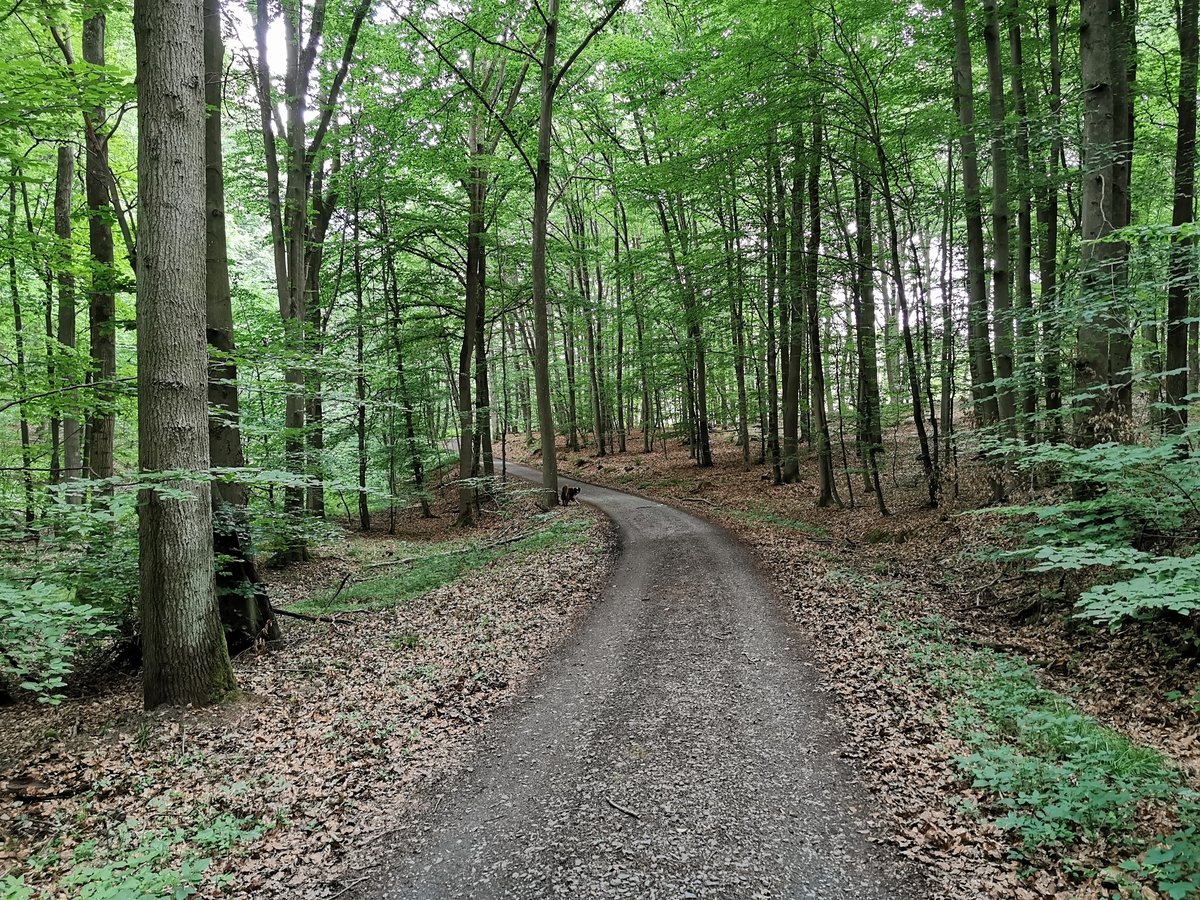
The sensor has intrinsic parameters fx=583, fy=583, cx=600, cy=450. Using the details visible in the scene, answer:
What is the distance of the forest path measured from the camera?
12.6ft

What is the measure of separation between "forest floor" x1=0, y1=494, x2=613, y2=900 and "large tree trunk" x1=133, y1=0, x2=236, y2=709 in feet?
2.67

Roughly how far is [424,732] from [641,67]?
64.7 ft

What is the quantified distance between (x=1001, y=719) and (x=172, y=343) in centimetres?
836

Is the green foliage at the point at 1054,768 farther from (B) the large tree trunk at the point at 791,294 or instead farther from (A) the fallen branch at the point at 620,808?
(B) the large tree trunk at the point at 791,294

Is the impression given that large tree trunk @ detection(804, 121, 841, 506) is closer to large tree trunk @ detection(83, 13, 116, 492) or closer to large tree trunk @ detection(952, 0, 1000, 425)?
large tree trunk @ detection(952, 0, 1000, 425)

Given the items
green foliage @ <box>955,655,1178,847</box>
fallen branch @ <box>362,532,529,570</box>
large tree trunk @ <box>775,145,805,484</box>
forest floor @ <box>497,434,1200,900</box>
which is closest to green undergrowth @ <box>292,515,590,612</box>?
fallen branch @ <box>362,532,529,570</box>

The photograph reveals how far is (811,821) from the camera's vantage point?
4297 mm

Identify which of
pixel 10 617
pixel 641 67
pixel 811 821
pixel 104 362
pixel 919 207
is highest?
pixel 641 67

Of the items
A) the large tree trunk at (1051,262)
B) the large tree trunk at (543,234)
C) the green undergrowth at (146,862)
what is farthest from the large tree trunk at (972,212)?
the green undergrowth at (146,862)

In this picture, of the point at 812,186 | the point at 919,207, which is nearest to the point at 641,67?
the point at 812,186

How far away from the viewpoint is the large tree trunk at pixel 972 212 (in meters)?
10.4

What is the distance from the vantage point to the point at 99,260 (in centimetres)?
971

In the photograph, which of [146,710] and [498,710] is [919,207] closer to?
[498,710]

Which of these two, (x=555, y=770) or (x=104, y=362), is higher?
(x=104, y=362)
